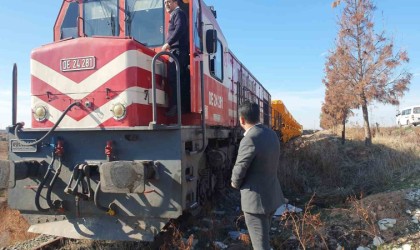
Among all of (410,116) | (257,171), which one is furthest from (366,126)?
(410,116)

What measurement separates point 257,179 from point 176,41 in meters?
2.34

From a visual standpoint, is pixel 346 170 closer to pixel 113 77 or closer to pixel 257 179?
pixel 257 179

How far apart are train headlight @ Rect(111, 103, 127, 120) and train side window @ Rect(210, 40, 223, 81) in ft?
6.87

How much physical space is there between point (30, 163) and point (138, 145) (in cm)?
138

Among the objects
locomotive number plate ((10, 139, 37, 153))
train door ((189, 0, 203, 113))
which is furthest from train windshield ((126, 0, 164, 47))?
locomotive number plate ((10, 139, 37, 153))

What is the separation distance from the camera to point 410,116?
2981 centimetres

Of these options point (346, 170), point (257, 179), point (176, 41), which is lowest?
point (346, 170)

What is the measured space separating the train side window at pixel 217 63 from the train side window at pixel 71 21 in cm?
225

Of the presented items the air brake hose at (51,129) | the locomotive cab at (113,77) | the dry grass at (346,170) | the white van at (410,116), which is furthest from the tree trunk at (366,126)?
the white van at (410,116)

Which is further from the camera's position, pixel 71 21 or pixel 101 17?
pixel 71 21

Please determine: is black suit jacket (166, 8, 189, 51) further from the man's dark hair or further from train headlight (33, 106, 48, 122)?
train headlight (33, 106, 48, 122)

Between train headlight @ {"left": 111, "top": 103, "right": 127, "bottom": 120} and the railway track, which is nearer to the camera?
train headlight @ {"left": 111, "top": 103, "right": 127, "bottom": 120}

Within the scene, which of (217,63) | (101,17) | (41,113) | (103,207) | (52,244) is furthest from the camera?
(217,63)

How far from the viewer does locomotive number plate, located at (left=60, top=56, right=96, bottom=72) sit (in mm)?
4516
